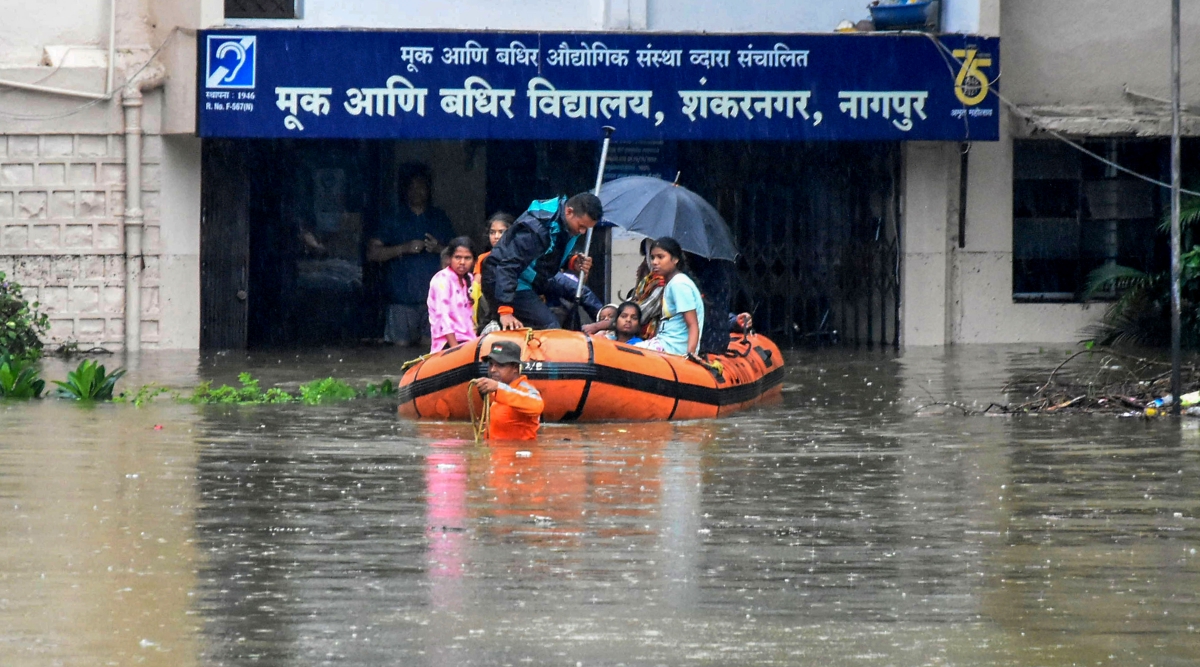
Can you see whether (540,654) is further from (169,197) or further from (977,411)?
(169,197)

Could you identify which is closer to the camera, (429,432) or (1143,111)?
(429,432)

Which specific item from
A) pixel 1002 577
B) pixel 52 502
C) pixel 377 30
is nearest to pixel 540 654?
pixel 1002 577

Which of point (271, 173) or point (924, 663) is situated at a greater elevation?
point (271, 173)

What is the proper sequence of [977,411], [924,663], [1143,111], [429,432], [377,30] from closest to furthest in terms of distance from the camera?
[924,663] → [429,432] → [977,411] → [377,30] → [1143,111]

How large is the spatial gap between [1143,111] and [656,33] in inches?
210

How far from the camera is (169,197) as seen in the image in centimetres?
1853

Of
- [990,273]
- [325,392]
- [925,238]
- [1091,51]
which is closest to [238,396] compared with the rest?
[325,392]

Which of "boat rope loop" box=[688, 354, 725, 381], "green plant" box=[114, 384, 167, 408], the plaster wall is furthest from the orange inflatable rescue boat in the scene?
the plaster wall

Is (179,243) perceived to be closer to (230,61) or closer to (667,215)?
(230,61)

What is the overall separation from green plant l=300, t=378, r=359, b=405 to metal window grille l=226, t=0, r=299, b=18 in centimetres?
594

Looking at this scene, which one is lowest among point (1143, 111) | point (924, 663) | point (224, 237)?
point (924, 663)

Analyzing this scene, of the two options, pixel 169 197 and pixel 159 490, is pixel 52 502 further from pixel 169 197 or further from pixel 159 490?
pixel 169 197

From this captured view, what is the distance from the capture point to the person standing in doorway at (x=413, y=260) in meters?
19.6

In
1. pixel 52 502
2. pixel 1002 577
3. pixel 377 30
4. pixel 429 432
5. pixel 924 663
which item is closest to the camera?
pixel 924 663
